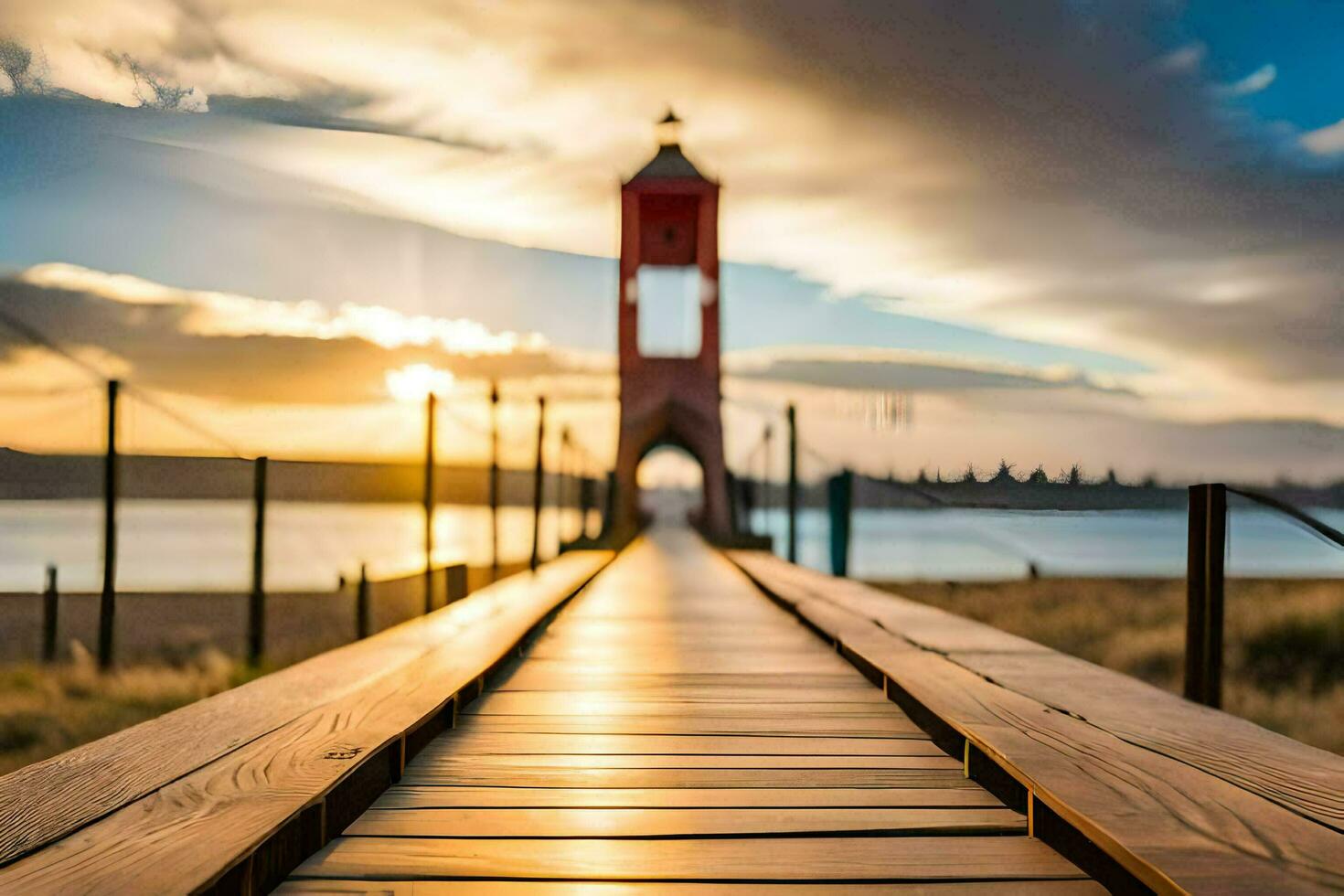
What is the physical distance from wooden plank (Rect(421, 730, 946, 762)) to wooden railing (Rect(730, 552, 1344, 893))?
0.55ft

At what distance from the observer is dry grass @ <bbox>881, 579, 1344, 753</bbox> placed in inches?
440

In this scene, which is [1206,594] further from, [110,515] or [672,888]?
[110,515]

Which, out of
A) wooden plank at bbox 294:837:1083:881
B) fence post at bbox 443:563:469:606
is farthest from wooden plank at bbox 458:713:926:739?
fence post at bbox 443:563:469:606

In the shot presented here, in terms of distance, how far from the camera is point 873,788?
2.63 meters

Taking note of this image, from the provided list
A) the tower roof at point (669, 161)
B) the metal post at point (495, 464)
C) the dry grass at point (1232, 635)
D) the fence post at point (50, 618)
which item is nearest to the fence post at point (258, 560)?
the metal post at point (495, 464)

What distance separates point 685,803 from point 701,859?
0.39 m

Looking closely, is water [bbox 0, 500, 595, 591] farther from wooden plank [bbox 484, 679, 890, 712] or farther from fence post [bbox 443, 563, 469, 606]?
wooden plank [bbox 484, 679, 890, 712]

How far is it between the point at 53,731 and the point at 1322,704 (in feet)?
39.4

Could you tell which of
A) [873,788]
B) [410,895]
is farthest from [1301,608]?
[410,895]

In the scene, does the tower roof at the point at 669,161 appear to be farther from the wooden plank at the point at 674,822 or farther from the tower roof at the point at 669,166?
the wooden plank at the point at 674,822

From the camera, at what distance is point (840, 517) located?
1001 cm

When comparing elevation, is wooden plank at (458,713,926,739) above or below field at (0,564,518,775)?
above

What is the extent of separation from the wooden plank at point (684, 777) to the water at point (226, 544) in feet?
15.5

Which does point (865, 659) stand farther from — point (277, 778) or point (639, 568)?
point (639, 568)
